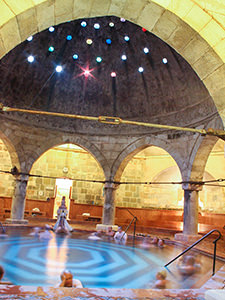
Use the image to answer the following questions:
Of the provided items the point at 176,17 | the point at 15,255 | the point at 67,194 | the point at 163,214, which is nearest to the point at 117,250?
the point at 15,255

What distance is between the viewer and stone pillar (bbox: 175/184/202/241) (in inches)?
396

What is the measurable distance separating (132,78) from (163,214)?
7.35 m

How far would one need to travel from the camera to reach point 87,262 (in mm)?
6016

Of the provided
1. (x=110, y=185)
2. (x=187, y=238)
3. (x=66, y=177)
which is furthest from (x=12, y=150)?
(x=187, y=238)

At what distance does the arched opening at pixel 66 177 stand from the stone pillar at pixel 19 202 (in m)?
4.10

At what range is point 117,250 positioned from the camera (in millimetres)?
7566

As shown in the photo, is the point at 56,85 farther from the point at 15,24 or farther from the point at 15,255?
the point at 15,24

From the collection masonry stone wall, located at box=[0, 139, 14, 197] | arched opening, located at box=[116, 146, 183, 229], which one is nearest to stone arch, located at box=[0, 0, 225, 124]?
arched opening, located at box=[116, 146, 183, 229]

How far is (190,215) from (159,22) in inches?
314

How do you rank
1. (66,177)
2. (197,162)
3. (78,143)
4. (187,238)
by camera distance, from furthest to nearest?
(66,177) < (78,143) < (197,162) < (187,238)

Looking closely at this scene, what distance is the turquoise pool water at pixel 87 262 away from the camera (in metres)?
4.63

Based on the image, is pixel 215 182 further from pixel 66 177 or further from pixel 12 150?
pixel 12 150

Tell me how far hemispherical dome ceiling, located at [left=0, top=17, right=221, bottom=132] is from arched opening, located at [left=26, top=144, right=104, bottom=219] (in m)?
4.10

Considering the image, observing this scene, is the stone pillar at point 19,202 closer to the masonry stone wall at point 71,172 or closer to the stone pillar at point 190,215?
the masonry stone wall at point 71,172
